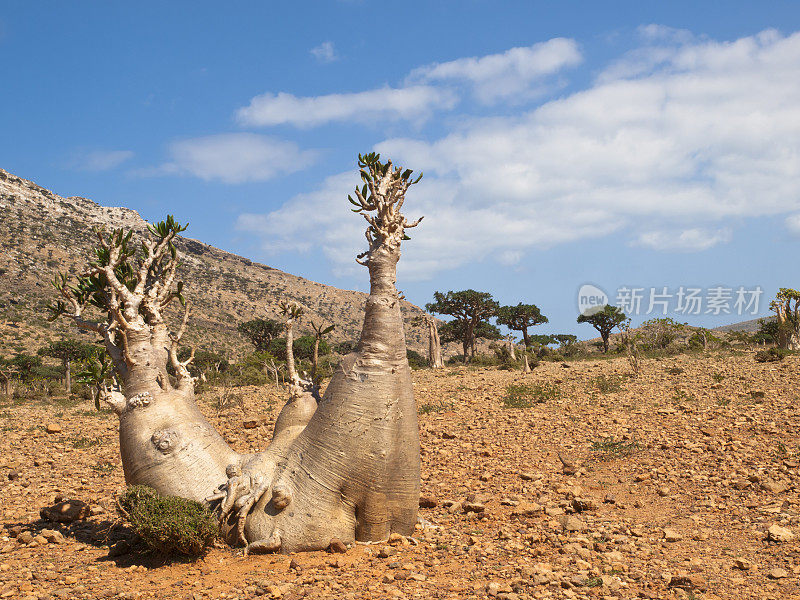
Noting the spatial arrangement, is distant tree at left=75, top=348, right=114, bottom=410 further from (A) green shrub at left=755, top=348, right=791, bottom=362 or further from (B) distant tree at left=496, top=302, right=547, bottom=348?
(B) distant tree at left=496, top=302, right=547, bottom=348

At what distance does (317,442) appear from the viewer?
17.7 ft

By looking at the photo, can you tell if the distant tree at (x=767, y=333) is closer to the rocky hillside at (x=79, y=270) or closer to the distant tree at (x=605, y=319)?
the distant tree at (x=605, y=319)

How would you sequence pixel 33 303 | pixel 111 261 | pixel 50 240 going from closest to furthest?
pixel 111 261, pixel 33 303, pixel 50 240

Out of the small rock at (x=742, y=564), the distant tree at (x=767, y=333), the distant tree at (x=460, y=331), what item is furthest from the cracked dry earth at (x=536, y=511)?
the distant tree at (x=460, y=331)

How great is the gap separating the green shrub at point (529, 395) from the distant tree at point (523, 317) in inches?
1271

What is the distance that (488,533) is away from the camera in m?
5.66

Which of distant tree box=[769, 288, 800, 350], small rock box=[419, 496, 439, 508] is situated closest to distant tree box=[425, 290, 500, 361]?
distant tree box=[769, 288, 800, 350]

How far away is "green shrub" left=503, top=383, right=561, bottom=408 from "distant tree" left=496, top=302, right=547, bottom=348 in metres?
32.3

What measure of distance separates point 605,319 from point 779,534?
143ft

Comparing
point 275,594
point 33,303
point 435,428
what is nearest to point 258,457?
point 275,594

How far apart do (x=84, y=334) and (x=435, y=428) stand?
40507mm

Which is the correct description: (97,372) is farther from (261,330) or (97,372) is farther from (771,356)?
(261,330)

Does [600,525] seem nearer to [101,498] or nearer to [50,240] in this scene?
[101,498]

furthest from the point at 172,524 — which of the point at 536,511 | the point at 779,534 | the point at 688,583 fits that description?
the point at 779,534
